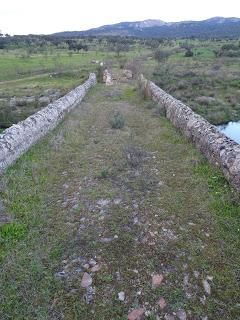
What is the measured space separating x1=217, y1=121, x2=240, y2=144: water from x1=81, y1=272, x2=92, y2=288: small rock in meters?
16.2

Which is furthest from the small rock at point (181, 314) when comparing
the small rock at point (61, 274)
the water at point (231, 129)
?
the water at point (231, 129)

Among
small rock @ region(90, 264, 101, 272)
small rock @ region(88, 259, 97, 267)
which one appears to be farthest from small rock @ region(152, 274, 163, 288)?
small rock @ region(88, 259, 97, 267)

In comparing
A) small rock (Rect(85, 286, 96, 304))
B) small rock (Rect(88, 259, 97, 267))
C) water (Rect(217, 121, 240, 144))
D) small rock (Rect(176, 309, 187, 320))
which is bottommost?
water (Rect(217, 121, 240, 144))

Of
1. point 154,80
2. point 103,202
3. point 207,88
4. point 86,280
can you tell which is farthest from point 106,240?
point 154,80

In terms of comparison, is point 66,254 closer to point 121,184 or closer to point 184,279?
point 184,279

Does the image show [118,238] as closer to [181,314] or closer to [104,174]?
[181,314]

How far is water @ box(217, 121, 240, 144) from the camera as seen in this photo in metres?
20.7

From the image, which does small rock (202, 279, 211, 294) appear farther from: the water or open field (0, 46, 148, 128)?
open field (0, 46, 148, 128)

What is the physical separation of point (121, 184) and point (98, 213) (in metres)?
1.66

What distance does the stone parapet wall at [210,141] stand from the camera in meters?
8.63

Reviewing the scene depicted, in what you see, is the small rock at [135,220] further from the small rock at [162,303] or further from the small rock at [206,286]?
the small rock at [162,303]

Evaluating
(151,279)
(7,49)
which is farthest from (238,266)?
(7,49)

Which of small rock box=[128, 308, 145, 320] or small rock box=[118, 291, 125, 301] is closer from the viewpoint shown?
small rock box=[128, 308, 145, 320]

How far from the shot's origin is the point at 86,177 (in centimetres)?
979
